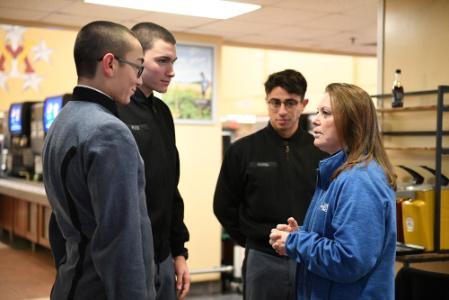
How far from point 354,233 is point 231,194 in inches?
54.9

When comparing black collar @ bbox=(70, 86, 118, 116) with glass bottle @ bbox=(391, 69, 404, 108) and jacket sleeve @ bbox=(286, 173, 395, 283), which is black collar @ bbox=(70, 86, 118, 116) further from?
glass bottle @ bbox=(391, 69, 404, 108)

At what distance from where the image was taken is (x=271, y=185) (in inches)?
114

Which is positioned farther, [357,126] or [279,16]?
[279,16]

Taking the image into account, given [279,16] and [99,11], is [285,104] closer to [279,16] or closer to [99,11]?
[279,16]

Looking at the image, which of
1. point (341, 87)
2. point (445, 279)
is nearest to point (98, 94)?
point (341, 87)

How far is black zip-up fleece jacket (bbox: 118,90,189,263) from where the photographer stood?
2.15 meters

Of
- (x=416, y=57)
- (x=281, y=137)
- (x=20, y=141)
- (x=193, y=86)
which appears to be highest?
(x=416, y=57)

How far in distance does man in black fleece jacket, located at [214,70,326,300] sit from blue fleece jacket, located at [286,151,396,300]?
85 centimetres

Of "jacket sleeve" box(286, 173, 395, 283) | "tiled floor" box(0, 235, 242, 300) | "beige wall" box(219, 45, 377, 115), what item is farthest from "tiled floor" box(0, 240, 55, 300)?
"beige wall" box(219, 45, 377, 115)

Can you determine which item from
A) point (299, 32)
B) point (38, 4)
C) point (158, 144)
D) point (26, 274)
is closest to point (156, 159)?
point (158, 144)

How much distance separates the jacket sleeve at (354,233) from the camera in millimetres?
1764

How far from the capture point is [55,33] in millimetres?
9312

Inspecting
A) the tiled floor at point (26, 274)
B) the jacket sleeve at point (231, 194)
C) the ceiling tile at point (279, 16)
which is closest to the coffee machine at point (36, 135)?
the tiled floor at point (26, 274)

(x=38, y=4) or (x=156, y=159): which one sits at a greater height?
(x=38, y=4)
